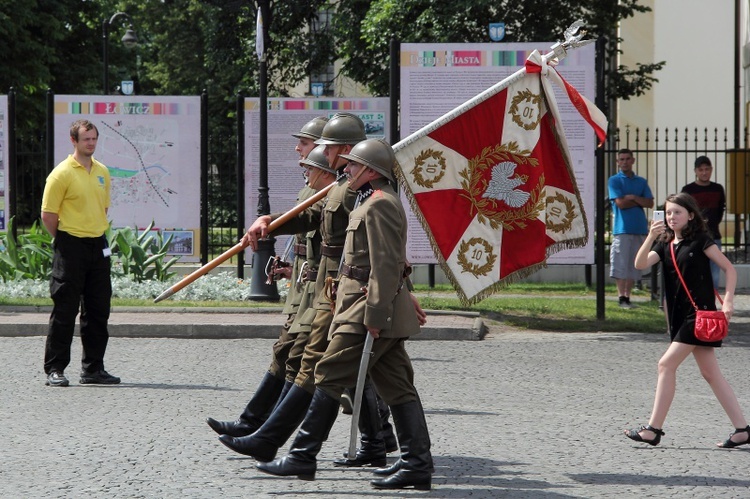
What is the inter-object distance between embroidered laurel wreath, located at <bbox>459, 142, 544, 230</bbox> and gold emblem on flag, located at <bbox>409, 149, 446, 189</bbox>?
21 centimetres

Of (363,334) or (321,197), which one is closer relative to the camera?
(363,334)

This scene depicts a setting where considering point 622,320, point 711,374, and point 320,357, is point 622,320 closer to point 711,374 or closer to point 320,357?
point 711,374

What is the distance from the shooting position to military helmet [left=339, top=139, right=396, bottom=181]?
20.7 feet

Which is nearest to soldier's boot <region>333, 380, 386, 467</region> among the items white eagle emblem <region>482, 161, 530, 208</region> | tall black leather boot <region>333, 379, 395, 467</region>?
tall black leather boot <region>333, 379, 395, 467</region>

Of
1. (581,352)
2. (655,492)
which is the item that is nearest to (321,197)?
(655,492)

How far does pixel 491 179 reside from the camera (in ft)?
26.0

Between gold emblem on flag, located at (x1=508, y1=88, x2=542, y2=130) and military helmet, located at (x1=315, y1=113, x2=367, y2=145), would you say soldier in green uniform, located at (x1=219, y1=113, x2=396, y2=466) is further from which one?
gold emblem on flag, located at (x1=508, y1=88, x2=542, y2=130)

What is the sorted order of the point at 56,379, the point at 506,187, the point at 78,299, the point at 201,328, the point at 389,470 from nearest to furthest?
the point at 389,470, the point at 506,187, the point at 56,379, the point at 78,299, the point at 201,328

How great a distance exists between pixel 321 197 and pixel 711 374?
8.17ft

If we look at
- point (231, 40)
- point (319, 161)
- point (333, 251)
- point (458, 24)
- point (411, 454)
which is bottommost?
point (411, 454)

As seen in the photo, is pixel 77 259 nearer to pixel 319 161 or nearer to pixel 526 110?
pixel 319 161

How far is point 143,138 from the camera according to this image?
16734 mm

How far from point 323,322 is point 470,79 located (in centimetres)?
830

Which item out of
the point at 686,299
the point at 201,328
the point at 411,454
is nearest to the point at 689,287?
the point at 686,299
